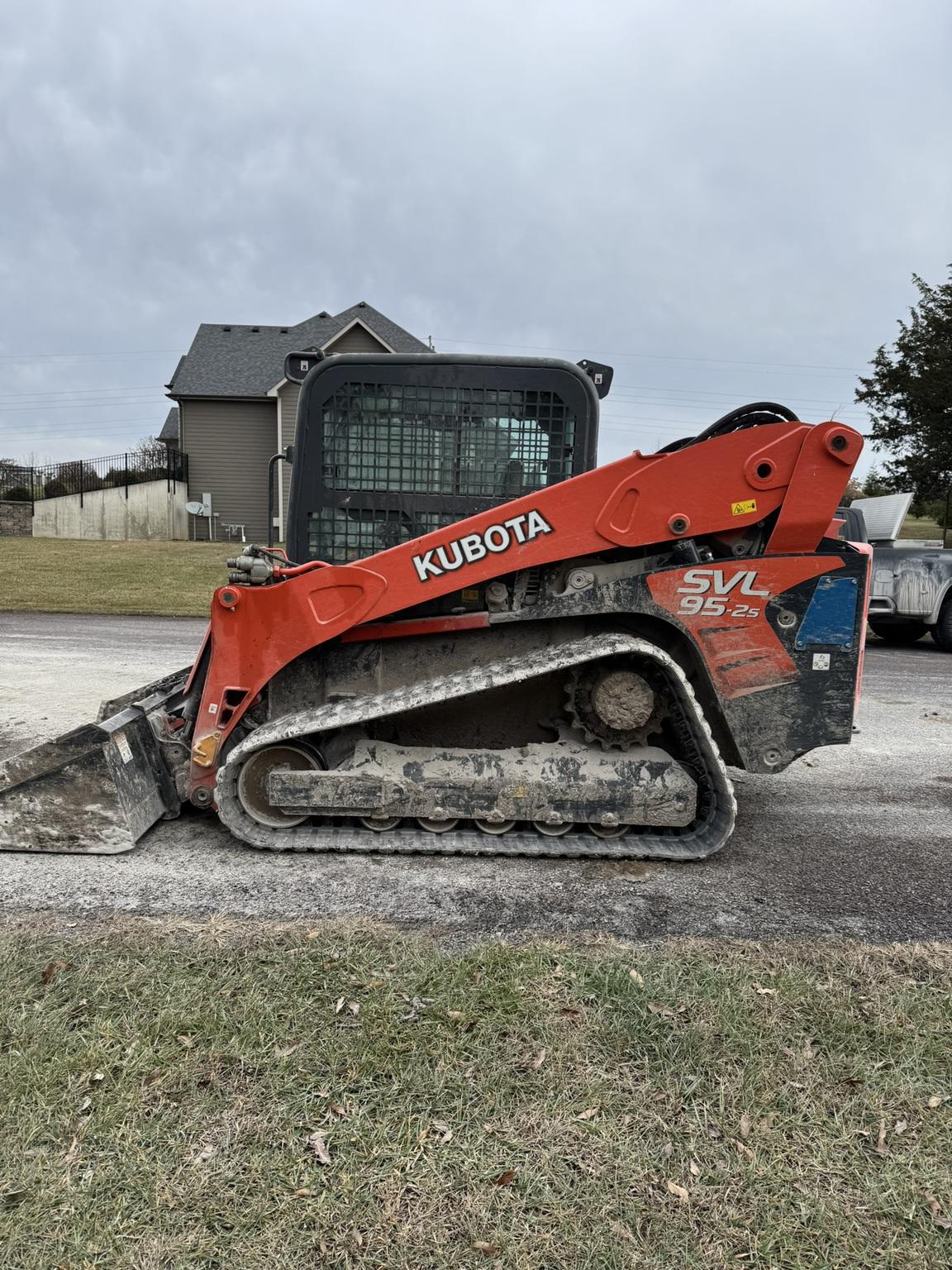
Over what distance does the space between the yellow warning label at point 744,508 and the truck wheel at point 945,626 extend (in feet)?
31.8

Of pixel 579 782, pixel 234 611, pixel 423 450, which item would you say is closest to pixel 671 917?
pixel 579 782

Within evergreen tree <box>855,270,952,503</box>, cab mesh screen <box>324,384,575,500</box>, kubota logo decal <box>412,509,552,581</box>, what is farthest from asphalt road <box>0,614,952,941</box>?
evergreen tree <box>855,270,952,503</box>

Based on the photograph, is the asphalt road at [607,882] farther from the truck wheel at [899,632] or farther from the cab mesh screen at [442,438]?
the truck wheel at [899,632]

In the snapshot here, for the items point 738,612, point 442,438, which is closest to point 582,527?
point 738,612

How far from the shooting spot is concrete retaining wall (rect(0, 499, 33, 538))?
27078 millimetres

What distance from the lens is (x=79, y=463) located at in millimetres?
29016

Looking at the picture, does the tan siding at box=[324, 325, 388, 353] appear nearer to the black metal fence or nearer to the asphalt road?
the black metal fence

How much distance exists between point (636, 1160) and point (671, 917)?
131cm

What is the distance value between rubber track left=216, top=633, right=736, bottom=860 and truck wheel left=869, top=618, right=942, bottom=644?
9.99m

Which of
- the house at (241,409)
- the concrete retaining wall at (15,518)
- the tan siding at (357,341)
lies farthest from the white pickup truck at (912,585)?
the concrete retaining wall at (15,518)

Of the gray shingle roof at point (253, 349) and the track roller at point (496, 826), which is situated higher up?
the gray shingle roof at point (253, 349)

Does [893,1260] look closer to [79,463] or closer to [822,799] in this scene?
[822,799]

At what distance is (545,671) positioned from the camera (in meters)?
3.70

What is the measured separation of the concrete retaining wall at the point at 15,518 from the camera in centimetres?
2708
